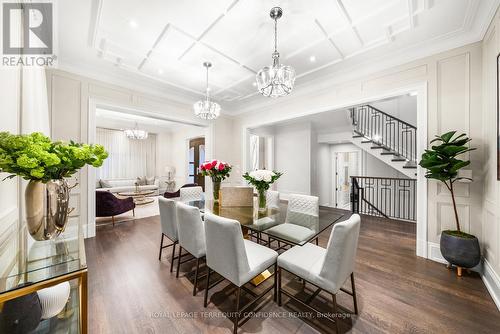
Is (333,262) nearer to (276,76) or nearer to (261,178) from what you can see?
(261,178)

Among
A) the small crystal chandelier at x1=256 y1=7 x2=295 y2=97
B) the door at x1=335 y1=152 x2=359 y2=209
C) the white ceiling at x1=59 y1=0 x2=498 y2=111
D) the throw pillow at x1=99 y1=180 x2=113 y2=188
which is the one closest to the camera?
the white ceiling at x1=59 y1=0 x2=498 y2=111

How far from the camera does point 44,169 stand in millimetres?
1083

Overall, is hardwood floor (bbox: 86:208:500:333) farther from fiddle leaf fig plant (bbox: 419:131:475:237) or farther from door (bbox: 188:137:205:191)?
door (bbox: 188:137:205:191)

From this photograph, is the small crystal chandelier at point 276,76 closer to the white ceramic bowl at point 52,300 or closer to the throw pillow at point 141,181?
the white ceramic bowl at point 52,300

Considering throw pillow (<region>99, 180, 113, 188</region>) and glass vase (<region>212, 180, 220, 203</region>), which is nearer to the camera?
glass vase (<region>212, 180, 220, 203</region>)

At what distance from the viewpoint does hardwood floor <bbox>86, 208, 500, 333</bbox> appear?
1.55 meters

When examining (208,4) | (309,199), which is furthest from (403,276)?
(208,4)

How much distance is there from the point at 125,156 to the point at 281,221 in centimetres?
815

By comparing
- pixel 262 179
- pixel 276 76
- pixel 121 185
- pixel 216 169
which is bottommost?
pixel 121 185

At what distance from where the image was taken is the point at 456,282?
2113 millimetres

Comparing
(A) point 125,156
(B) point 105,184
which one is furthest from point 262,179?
(A) point 125,156

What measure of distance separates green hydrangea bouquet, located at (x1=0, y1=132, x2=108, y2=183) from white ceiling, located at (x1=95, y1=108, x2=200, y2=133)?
4970mm

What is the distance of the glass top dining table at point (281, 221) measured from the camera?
175cm

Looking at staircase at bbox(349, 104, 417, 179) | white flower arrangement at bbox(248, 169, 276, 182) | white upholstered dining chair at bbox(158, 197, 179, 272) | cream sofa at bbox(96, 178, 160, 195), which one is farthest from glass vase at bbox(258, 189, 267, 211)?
cream sofa at bbox(96, 178, 160, 195)
